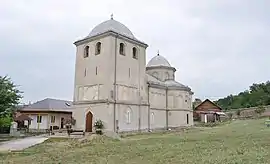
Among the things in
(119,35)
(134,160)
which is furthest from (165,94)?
(134,160)

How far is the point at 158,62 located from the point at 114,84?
15.4 meters

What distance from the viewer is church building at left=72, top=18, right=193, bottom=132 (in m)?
28.0

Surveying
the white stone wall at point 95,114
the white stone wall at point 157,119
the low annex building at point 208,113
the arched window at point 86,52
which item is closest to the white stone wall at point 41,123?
the white stone wall at point 95,114

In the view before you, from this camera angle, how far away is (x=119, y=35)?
2959 centimetres

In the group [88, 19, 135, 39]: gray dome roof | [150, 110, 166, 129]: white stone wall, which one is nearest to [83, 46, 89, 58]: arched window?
[88, 19, 135, 39]: gray dome roof

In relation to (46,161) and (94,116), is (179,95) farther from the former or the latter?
(46,161)

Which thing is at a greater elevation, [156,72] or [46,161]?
[156,72]

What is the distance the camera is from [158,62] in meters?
42.2

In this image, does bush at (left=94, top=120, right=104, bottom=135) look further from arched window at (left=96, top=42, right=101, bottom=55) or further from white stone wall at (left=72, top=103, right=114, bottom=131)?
arched window at (left=96, top=42, right=101, bottom=55)

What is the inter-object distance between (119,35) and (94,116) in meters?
8.93

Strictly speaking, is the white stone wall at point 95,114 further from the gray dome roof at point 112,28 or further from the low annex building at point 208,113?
the low annex building at point 208,113

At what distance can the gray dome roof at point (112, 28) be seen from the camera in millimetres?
30328

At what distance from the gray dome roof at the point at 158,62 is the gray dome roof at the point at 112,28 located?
10603 mm

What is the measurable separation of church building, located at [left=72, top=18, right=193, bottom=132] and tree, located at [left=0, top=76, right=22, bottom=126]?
7.91 m
